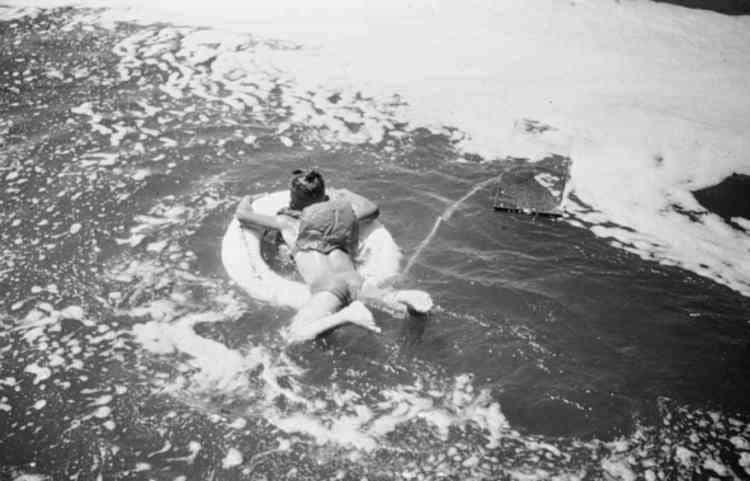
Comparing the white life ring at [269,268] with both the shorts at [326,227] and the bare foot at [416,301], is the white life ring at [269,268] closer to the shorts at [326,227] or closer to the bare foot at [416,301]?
the shorts at [326,227]

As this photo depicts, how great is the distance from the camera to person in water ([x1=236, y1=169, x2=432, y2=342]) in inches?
183

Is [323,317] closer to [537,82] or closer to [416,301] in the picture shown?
[416,301]

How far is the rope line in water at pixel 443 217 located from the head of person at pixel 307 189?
123 centimetres

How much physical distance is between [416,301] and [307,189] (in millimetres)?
1775

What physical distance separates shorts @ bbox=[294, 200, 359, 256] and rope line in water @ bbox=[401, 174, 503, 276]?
87 cm

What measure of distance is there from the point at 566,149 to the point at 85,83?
8683 millimetres

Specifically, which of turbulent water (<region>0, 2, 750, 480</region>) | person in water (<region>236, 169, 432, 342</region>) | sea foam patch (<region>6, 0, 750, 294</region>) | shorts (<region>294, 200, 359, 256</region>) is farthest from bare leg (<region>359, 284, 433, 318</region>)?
sea foam patch (<region>6, 0, 750, 294</region>)

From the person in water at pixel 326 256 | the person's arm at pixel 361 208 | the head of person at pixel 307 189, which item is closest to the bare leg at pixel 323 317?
the person in water at pixel 326 256

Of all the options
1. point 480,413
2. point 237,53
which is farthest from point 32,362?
point 237,53

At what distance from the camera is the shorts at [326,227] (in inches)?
213

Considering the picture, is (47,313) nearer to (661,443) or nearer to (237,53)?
(661,443)

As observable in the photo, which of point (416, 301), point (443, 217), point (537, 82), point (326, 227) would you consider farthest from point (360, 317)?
point (537, 82)

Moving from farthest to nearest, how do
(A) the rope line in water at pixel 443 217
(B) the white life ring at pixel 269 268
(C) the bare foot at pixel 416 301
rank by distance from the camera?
(A) the rope line in water at pixel 443 217 < (B) the white life ring at pixel 269 268 < (C) the bare foot at pixel 416 301

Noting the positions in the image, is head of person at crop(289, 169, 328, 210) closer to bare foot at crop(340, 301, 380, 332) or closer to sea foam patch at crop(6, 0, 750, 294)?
bare foot at crop(340, 301, 380, 332)
